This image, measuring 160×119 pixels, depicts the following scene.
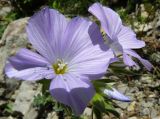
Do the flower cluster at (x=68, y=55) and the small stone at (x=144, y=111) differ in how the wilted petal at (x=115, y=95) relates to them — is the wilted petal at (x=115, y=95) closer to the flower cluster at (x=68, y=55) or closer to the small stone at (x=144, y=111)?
the flower cluster at (x=68, y=55)

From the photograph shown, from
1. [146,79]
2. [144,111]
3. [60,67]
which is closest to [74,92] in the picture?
[60,67]

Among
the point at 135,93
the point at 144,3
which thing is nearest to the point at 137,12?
the point at 144,3

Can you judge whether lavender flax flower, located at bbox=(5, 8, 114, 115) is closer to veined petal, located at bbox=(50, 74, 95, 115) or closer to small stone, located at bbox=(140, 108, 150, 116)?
veined petal, located at bbox=(50, 74, 95, 115)

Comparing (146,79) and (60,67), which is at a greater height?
(60,67)

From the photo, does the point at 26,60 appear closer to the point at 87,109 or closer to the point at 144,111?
the point at 87,109

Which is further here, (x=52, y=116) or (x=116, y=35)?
(x=52, y=116)

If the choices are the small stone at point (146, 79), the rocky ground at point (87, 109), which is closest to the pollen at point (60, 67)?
the rocky ground at point (87, 109)

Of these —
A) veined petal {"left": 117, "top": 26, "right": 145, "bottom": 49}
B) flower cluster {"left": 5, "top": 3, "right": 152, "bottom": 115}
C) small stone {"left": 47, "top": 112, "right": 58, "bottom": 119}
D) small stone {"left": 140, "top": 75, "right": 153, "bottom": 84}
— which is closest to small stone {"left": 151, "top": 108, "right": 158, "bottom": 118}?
small stone {"left": 140, "top": 75, "right": 153, "bottom": 84}

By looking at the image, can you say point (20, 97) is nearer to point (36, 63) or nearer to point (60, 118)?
point (60, 118)
